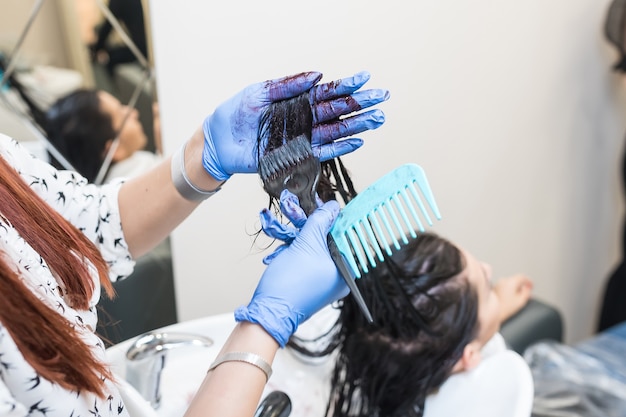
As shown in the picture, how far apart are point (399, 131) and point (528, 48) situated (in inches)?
21.2

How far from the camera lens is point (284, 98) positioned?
75cm

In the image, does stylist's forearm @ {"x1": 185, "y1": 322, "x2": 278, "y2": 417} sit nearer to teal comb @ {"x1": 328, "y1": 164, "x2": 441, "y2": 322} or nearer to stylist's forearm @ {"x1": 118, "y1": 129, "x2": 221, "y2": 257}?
teal comb @ {"x1": 328, "y1": 164, "x2": 441, "y2": 322}

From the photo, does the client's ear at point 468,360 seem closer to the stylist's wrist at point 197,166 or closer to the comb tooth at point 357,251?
the comb tooth at point 357,251

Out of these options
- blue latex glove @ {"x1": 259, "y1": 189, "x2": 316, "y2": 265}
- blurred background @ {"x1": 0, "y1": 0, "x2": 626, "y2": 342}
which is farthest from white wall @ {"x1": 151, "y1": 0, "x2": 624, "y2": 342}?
blue latex glove @ {"x1": 259, "y1": 189, "x2": 316, "y2": 265}

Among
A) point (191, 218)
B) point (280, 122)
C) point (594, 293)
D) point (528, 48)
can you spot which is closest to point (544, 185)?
point (528, 48)

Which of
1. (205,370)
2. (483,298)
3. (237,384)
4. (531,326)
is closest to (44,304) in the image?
(237,384)

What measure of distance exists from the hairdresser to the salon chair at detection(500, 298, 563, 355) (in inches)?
36.6

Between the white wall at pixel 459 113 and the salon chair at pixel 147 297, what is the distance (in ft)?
0.08

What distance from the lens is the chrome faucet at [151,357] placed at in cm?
89

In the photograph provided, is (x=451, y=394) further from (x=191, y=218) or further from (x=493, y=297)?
(x=191, y=218)

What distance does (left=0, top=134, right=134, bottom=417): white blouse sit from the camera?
566 mm

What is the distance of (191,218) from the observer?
3.61ft

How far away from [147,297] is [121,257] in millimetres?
251

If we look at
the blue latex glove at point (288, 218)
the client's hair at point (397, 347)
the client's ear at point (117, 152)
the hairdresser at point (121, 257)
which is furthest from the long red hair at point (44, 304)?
the client's hair at point (397, 347)
